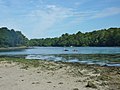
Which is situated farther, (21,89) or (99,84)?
(99,84)

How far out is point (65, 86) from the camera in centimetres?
2014

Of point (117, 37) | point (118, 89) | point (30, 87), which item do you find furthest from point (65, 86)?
point (117, 37)

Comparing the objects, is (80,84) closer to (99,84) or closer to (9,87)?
(99,84)

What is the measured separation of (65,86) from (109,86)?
3212mm

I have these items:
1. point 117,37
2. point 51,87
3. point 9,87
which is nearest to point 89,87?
point 51,87

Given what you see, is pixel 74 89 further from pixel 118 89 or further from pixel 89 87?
pixel 118 89

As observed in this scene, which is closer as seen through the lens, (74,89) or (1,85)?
(74,89)

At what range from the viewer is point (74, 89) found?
18750mm

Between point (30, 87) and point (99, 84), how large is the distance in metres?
5.22

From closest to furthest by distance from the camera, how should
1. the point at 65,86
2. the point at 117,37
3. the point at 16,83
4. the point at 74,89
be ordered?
1. the point at 74,89
2. the point at 65,86
3. the point at 16,83
4. the point at 117,37

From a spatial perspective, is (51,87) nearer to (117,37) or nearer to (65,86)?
(65,86)

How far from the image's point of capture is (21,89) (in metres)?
19.0

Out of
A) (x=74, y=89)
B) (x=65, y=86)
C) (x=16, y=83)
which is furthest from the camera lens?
(x=16, y=83)

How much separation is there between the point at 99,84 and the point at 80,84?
4.71 feet
